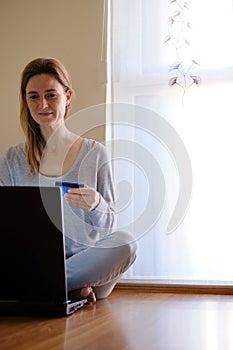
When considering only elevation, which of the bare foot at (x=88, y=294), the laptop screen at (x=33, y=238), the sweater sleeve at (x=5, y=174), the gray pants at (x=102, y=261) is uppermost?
the sweater sleeve at (x=5, y=174)

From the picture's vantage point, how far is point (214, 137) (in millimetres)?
2057

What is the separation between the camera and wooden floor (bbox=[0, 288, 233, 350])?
100cm

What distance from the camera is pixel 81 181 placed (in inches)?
69.1

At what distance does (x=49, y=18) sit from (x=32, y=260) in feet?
4.76

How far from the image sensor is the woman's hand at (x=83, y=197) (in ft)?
4.66

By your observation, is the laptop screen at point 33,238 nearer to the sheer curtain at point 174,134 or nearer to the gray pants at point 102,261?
the gray pants at point 102,261

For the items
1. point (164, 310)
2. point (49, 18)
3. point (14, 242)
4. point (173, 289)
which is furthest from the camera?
point (49, 18)

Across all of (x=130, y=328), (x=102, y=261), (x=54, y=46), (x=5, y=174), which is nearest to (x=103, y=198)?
(x=102, y=261)

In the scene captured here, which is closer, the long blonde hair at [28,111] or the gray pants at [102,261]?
the gray pants at [102,261]

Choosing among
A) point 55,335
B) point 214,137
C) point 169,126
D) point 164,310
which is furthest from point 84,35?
point 55,335

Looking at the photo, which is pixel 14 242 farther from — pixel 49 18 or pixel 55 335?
pixel 49 18

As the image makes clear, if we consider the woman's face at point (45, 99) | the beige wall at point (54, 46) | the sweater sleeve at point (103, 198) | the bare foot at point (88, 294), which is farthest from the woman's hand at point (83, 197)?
the beige wall at point (54, 46)

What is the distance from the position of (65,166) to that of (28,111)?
0.25m

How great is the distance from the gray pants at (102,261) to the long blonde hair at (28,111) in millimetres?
366
